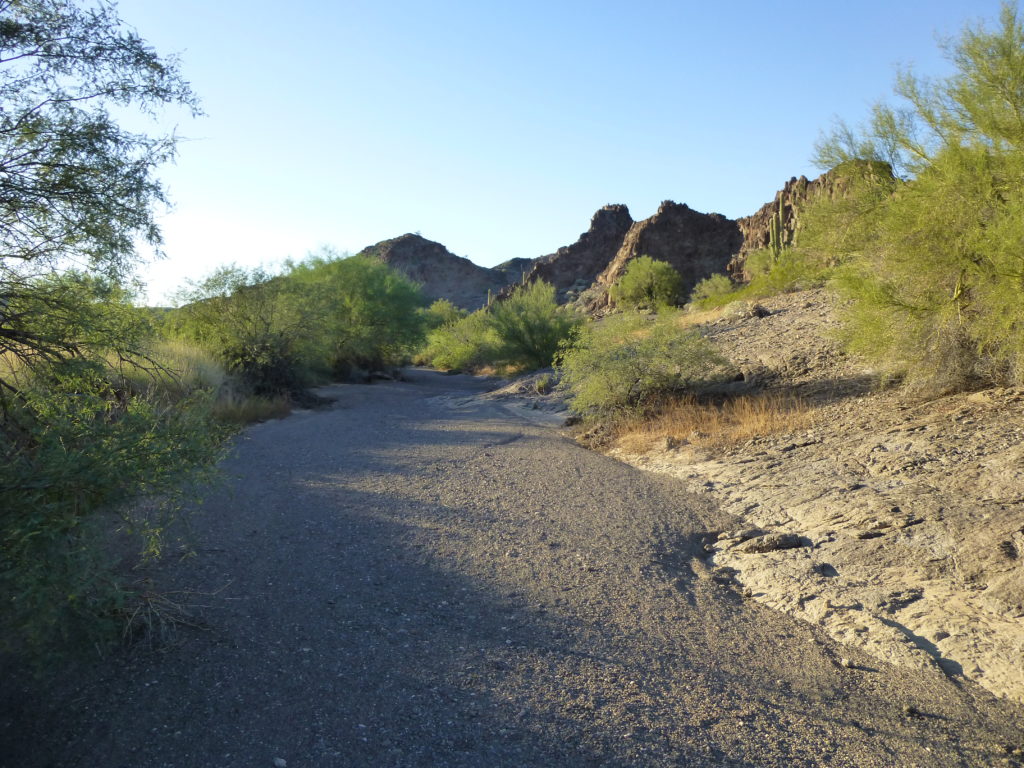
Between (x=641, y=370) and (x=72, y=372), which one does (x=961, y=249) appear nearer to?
(x=641, y=370)

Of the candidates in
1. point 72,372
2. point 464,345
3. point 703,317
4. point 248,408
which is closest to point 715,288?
point 464,345

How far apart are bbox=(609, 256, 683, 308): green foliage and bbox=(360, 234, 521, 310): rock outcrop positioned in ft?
195

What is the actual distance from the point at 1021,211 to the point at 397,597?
818cm

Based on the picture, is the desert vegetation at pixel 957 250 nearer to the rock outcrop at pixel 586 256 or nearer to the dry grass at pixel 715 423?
the dry grass at pixel 715 423

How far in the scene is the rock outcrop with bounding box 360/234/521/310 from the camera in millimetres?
114875

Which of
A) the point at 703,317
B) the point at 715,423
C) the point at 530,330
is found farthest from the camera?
the point at 530,330

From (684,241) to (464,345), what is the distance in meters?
39.3

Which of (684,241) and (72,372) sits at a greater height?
(684,241)

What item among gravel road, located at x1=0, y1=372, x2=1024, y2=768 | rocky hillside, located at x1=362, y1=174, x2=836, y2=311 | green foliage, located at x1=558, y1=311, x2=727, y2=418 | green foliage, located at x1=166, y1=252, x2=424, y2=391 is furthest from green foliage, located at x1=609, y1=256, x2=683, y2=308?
gravel road, located at x1=0, y1=372, x2=1024, y2=768

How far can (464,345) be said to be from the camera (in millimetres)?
41156

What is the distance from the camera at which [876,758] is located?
3875mm

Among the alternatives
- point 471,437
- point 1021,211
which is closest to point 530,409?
point 471,437

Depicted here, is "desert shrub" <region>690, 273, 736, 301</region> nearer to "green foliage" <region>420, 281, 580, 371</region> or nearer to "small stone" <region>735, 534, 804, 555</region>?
"green foliage" <region>420, 281, 580, 371</region>

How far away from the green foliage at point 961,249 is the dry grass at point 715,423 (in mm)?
1509
